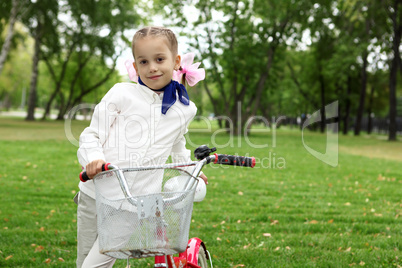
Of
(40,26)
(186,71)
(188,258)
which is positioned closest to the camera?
(186,71)

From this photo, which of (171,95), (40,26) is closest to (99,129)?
(171,95)

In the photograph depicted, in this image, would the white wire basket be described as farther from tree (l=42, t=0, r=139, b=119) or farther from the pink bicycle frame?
tree (l=42, t=0, r=139, b=119)

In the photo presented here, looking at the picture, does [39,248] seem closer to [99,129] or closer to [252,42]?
[99,129]

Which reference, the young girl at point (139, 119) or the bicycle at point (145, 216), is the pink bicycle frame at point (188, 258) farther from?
the bicycle at point (145, 216)

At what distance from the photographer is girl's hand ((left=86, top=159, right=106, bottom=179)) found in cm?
240

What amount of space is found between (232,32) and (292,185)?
2007 centimetres

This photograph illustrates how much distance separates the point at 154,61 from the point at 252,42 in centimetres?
2629

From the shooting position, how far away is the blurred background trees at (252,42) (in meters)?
27.4

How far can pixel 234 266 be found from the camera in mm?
4605

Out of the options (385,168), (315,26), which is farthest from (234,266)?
(315,26)

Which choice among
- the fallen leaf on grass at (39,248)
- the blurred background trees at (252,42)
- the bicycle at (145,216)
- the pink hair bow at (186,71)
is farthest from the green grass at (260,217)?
the blurred background trees at (252,42)

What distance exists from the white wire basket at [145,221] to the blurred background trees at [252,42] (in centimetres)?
2291

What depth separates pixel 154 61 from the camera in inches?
108

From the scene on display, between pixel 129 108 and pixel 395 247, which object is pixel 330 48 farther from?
pixel 129 108
